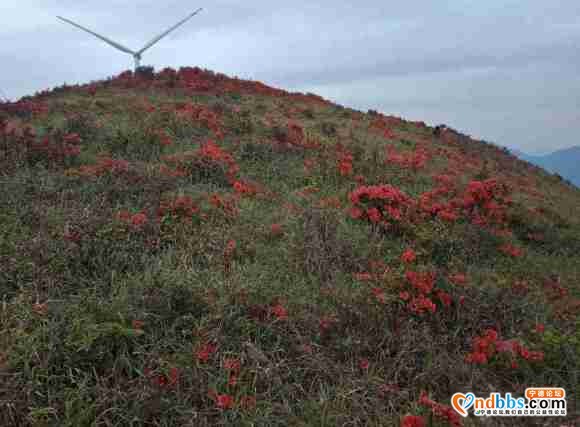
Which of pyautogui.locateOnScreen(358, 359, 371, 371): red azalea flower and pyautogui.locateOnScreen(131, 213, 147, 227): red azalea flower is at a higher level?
pyautogui.locateOnScreen(131, 213, 147, 227): red azalea flower

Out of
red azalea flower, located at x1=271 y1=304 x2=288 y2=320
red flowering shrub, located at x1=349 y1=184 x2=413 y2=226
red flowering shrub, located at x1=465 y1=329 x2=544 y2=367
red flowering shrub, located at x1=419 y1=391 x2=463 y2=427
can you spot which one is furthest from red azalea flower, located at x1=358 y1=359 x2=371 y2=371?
red flowering shrub, located at x1=349 y1=184 x2=413 y2=226

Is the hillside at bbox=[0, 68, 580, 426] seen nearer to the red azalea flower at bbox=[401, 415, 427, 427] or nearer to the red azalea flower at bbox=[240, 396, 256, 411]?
the red azalea flower at bbox=[240, 396, 256, 411]

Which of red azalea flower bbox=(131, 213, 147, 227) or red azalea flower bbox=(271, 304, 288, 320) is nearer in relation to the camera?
red azalea flower bbox=(271, 304, 288, 320)

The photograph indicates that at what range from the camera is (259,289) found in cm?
606

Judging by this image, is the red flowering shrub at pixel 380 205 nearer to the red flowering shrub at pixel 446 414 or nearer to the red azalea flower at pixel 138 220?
the red azalea flower at pixel 138 220

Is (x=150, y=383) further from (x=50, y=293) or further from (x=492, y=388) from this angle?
(x=492, y=388)

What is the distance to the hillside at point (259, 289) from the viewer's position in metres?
4.64

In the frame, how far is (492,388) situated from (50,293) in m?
4.99

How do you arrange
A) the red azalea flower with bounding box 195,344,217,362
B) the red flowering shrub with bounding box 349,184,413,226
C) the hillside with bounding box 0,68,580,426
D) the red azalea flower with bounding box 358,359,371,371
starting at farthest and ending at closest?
the red flowering shrub with bounding box 349,184,413,226
the red azalea flower with bounding box 358,359,371,371
the red azalea flower with bounding box 195,344,217,362
the hillside with bounding box 0,68,580,426

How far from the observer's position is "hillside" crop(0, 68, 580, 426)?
4.64 m

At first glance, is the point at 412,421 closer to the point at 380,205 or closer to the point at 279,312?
the point at 279,312

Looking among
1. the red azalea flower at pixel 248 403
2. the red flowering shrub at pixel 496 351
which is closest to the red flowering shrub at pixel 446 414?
the red flowering shrub at pixel 496 351

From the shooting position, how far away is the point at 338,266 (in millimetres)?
7195

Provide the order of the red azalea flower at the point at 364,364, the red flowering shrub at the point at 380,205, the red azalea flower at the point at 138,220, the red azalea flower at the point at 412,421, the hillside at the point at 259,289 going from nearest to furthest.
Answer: the red azalea flower at the point at 412,421, the hillside at the point at 259,289, the red azalea flower at the point at 364,364, the red azalea flower at the point at 138,220, the red flowering shrub at the point at 380,205
